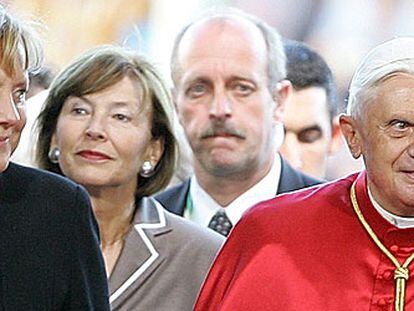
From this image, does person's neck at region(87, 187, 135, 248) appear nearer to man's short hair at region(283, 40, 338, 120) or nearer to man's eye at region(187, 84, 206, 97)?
man's eye at region(187, 84, 206, 97)

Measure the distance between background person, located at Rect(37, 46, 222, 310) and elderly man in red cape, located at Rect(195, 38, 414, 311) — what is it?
0.33 meters

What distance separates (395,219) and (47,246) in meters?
0.87

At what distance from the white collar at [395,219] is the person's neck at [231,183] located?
43.2 inches

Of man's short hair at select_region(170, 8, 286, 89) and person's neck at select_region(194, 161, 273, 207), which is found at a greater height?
man's short hair at select_region(170, 8, 286, 89)

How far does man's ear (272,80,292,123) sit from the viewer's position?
16.0 feet

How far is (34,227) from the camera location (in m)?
3.48

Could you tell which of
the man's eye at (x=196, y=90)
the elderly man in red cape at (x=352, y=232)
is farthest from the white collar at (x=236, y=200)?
the elderly man in red cape at (x=352, y=232)

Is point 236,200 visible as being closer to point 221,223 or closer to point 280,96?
point 221,223

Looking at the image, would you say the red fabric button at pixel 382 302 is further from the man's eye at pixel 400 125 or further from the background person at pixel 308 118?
the background person at pixel 308 118

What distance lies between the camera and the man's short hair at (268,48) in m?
4.90

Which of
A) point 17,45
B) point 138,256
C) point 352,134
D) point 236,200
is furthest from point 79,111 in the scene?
point 352,134

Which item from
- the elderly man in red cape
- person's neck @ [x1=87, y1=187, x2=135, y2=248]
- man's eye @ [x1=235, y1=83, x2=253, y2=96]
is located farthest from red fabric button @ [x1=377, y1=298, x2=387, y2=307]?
man's eye @ [x1=235, y1=83, x2=253, y2=96]

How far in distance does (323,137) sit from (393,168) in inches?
74.2

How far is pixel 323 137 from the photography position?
5.37m
